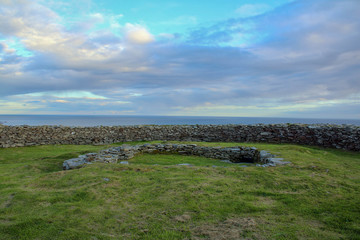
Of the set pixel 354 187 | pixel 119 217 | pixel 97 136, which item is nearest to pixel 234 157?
pixel 354 187

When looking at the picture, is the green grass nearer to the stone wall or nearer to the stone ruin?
the stone ruin

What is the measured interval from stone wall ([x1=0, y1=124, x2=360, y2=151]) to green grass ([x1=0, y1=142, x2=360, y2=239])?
888 cm

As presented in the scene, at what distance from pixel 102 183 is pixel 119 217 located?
7.29ft

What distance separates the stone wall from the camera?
625 inches

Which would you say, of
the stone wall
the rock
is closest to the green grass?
the rock

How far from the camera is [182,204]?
5.38 metres

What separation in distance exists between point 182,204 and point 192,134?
15.1m

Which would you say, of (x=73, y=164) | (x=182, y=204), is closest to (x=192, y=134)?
(x=73, y=164)

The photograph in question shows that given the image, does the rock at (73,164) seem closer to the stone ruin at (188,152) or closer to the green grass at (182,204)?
the stone ruin at (188,152)

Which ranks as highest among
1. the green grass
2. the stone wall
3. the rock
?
the stone wall

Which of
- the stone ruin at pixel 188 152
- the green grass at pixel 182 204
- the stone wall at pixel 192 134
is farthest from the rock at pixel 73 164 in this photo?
the stone wall at pixel 192 134

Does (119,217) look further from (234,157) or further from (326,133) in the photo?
(326,133)

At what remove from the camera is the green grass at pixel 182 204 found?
424 centimetres

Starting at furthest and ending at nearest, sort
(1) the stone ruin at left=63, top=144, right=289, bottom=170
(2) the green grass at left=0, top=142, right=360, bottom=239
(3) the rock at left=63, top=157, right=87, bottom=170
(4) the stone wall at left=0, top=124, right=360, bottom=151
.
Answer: (4) the stone wall at left=0, top=124, right=360, bottom=151 → (1) the stone ruin at left=63, top=144, right=289, bottom=170 → (3) the rock at left=63, top=157, right=87, bottom=170 → (2) the green grass at left=0, top=142, right=360, bottom=239
